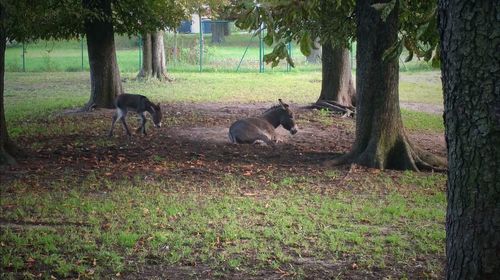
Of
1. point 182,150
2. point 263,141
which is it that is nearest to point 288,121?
point 263,141

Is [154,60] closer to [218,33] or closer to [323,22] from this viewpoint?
[323,22]

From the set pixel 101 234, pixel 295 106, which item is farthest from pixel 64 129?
pixel 101 234

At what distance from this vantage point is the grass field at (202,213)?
276 inches

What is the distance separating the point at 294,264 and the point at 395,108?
6022 millimetres

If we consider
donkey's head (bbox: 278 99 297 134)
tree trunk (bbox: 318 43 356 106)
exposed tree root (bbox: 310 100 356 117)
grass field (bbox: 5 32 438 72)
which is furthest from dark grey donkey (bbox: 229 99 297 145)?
grass field (bbox: 5 32 438 72)

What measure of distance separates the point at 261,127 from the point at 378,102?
347cm

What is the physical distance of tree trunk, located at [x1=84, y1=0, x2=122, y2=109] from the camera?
20.5 meters

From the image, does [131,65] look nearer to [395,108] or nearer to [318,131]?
[318,131]

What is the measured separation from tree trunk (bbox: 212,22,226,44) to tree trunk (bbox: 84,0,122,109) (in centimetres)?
4221

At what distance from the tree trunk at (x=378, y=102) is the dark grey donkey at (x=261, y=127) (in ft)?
8.44

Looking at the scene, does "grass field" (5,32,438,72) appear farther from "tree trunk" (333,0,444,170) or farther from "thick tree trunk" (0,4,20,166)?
"tree trunk" (333,0,444,170)

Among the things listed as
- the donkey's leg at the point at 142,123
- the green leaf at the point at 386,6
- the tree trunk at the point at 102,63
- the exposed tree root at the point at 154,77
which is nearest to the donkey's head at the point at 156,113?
the donkey's leg at the point at 142,123

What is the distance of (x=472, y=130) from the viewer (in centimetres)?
397

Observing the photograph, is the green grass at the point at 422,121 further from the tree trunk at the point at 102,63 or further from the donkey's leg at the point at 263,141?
the tree trunk at the point at 102,63
